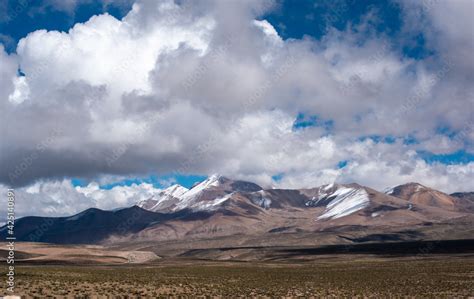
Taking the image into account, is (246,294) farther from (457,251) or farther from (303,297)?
(457,251)

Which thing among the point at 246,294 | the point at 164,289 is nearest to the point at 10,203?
the point at 164,289

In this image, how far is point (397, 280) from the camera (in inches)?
2788

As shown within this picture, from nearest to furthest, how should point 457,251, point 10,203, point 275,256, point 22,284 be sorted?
point 10,203, point 22,284, point 457,251, point 275,256

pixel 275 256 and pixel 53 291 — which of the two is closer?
pixel 53 291

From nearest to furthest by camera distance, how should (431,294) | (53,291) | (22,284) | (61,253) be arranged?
(53,291), (22,284), (431,294), (61,253)

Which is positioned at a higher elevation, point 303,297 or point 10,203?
point 10,203

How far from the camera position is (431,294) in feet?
172

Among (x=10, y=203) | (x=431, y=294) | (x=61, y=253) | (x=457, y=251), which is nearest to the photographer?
(x=10, y=203)

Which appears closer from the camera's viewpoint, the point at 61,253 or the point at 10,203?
the point at 10,203

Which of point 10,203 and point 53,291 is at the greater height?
point 10,203

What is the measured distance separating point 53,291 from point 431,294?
38251 millimetres

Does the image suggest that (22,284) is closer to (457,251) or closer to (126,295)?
(126,295)

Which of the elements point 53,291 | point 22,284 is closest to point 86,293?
point 53,291

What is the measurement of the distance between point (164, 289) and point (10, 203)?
23359 mm
